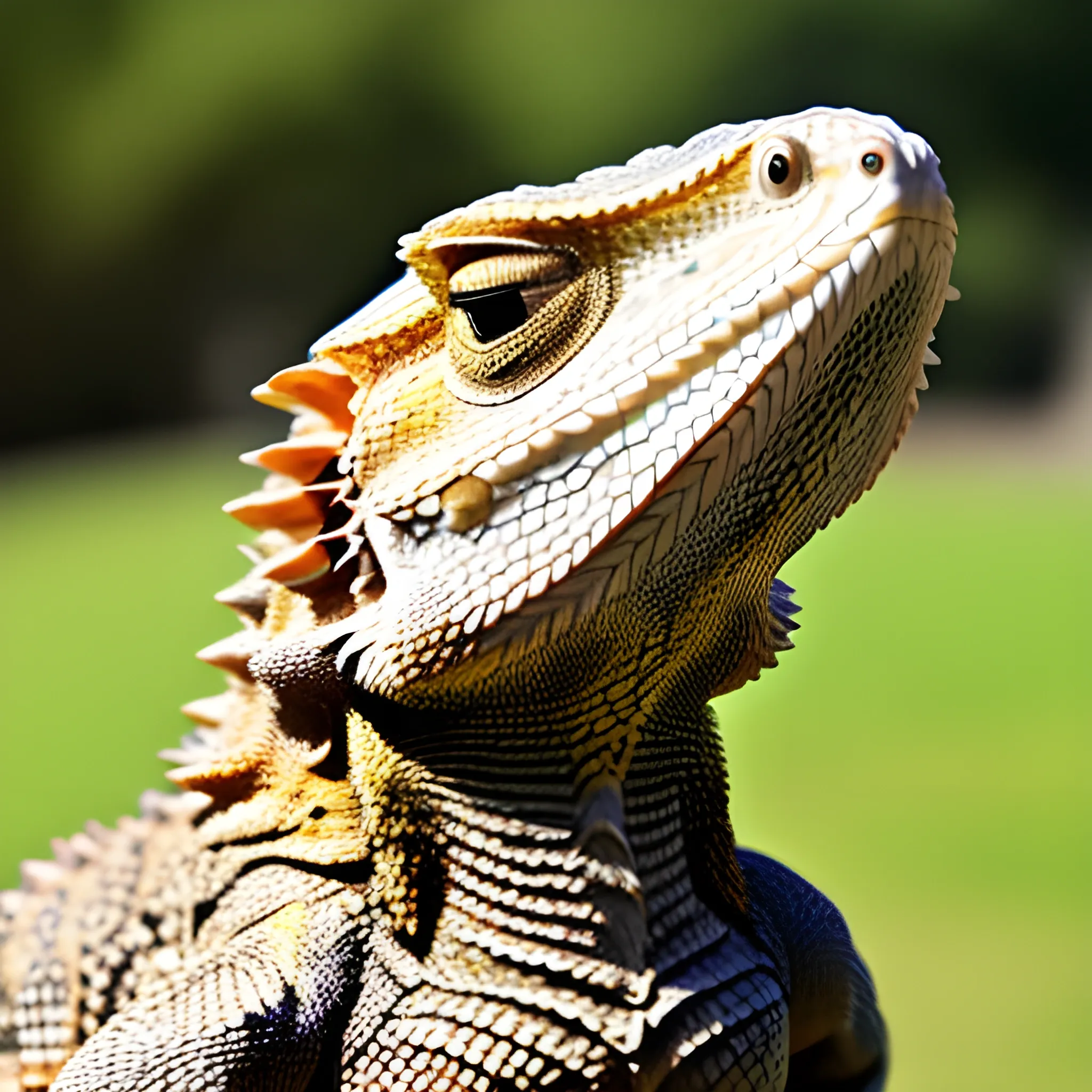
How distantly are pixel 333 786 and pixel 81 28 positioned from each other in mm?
4736

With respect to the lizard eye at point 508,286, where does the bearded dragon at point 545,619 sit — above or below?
below

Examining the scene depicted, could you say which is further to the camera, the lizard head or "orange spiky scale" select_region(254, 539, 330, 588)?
"orange spiky scale" select_region(254, 539, 330, 588)

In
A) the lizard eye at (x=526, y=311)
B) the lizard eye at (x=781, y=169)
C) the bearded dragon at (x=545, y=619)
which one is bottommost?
the bearded dragon at (x=545, y=619)

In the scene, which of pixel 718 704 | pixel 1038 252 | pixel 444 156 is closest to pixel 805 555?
pixel 718 704

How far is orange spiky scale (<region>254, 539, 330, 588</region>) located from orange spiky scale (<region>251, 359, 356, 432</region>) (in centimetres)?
8

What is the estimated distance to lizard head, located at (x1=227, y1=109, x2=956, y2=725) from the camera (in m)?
0.71

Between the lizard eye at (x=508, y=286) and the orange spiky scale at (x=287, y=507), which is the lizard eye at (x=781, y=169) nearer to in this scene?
the lizard eye at (x=508, y=286)

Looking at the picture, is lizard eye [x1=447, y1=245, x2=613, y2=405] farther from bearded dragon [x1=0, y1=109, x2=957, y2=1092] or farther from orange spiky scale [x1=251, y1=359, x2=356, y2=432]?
orange spiky scale [x1=251, y1=359, x2=356, y2=432]

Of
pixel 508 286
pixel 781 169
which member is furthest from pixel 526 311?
pixel 781 169

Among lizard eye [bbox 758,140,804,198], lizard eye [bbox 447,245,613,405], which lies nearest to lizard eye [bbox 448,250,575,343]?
lizard eye [bbox 447,245,613,405]

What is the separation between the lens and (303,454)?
871 millimetres

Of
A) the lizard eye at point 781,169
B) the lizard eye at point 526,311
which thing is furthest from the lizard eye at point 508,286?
the lizard eye at point 781,169

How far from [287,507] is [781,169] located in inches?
13.9

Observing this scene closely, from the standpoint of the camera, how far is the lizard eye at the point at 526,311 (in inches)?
30.2
